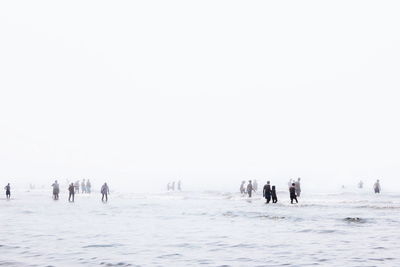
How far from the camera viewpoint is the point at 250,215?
3072 cm

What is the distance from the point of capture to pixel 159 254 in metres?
16.6

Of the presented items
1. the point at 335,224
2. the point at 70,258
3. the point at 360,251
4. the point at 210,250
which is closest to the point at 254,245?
the point at 210,250

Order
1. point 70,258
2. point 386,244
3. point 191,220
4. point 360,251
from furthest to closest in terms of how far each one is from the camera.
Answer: point 191,220, point 386,244, point 360,251, point 70,258

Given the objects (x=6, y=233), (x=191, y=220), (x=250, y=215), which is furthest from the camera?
(x=250, y=215)

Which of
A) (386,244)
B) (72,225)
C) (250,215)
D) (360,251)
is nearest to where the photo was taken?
(360,251)

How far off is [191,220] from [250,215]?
14.3 ft

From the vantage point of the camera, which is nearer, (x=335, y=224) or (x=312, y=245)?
(x=312, y=245)

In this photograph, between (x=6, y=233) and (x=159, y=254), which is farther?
(x=6, y=233)

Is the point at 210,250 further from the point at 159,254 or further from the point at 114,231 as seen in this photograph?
the point at 114,231

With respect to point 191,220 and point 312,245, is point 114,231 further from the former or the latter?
point 312,245

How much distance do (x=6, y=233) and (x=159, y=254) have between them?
29.6ft

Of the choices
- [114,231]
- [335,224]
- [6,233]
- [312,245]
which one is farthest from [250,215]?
[6,233]

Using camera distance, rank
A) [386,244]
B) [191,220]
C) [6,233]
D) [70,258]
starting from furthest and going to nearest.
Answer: [191,220] → [6,233] → [386,244] → [70,258]

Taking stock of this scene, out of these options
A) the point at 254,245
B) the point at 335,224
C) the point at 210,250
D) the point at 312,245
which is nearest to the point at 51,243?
the point at 210,250
